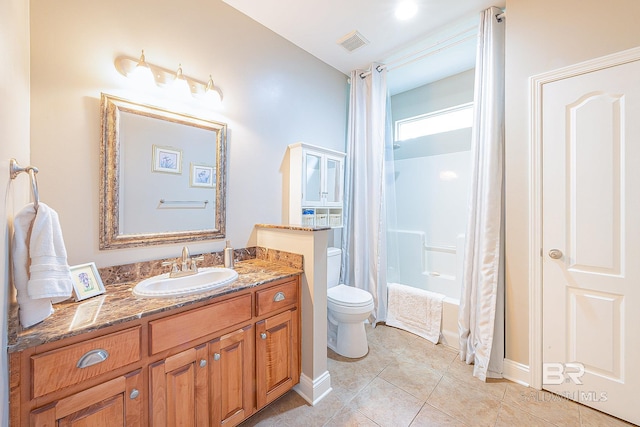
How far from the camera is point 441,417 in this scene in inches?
58.1

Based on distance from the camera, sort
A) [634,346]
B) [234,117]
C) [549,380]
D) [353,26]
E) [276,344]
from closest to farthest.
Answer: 1. [634,346]
2. [276,344]
3. [549,380]
4. [234,117]
5. [353,26]

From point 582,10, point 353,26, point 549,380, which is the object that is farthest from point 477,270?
point 353,26

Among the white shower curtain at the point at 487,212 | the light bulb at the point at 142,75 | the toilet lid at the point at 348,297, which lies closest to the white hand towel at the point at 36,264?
the light bulb at the point at 142,75

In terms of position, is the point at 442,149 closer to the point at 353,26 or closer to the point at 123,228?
the point at 353,26

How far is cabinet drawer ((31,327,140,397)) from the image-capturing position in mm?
829

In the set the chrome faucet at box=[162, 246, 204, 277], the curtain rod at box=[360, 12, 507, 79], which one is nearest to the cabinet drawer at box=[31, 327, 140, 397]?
the chrome faucet at box=[162, 246, 204, 277]

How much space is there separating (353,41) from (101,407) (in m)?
2.86

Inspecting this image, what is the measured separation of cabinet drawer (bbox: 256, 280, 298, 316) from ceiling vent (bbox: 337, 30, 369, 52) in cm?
211

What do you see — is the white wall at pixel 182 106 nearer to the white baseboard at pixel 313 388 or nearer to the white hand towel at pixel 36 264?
the white hand towel at pixel 36 264

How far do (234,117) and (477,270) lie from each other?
7.19 feet

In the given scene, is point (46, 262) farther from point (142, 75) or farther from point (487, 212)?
point (487, 212)

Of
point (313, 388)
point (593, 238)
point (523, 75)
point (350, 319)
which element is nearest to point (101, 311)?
point (313, 388)

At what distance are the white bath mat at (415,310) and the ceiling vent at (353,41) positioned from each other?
93.8 inches

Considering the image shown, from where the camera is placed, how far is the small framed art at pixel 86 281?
1.17 meters
